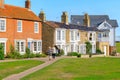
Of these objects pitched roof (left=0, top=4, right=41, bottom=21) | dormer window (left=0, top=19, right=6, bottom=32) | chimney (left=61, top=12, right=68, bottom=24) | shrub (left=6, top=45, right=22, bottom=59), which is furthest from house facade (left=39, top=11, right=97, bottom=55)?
dormer window (left=0, top=19, right=6, bottom=32)

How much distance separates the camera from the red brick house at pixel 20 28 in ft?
195

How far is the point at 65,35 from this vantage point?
256 ft

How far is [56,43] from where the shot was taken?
241 feet

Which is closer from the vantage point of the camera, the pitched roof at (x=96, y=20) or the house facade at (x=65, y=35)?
the house facade at (x=65, y=35)

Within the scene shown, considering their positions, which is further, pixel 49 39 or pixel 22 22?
pixel 49 39

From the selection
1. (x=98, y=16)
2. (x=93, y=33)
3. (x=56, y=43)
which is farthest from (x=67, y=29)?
(x=98, y=16)

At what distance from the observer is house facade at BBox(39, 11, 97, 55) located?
240ft

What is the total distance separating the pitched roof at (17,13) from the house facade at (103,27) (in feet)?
98.8

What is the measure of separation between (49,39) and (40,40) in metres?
2.76

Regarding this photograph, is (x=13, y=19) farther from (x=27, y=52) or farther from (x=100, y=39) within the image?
(x=100, y=39)

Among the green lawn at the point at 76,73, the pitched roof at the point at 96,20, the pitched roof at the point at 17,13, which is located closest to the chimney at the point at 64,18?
the pitched roof at the point at 17,13

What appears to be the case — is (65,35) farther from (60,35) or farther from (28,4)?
(28,4)

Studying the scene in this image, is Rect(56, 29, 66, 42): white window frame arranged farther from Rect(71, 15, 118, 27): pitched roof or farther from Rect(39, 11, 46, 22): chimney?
Rect(71, 15, 118, 27): pitched roof

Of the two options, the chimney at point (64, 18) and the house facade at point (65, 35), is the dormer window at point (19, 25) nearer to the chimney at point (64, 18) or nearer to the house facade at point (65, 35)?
the house facade at point (65, 35)
